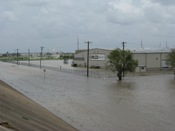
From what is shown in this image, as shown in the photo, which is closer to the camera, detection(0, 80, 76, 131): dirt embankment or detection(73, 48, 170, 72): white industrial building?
detection(0, 80, 76, 131): dirt embankment

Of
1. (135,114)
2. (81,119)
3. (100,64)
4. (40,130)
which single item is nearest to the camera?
(40,130)

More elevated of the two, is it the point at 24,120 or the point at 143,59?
the point at 143,59

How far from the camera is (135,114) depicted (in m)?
27.1

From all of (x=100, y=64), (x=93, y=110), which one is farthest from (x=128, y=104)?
(x=100, y=64)

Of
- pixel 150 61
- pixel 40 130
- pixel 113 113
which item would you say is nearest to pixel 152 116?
pixel 113 113

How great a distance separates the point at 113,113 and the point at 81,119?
380 centimetres

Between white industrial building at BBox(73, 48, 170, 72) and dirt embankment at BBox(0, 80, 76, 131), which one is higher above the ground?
white industrial building at BBox(73, 48, 170, 72)

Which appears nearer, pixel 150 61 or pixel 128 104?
pixel 128 104

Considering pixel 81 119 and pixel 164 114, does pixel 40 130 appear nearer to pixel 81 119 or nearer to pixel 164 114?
pixel 81 119

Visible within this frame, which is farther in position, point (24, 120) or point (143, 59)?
point (143, 59)

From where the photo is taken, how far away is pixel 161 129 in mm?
21531

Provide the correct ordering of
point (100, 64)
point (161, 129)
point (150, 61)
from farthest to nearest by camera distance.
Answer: point (100, 64) < point (150, 61) < point (161, 129)

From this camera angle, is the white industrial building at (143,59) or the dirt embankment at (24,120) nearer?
the dirt embankment at (24,120)

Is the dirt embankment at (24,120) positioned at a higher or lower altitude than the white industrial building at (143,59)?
lower
